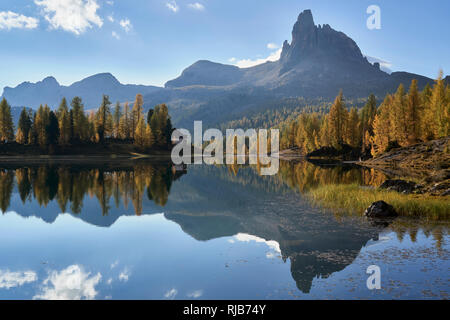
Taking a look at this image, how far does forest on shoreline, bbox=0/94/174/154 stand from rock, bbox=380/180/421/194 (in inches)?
3943

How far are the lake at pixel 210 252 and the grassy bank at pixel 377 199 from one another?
1786 mm

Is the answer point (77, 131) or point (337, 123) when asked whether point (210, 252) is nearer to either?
point (337, 123)

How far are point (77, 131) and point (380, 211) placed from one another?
116 metres

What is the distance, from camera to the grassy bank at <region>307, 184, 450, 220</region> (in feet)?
75.4

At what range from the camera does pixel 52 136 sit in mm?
111312

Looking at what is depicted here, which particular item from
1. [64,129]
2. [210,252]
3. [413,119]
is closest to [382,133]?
[413,119]

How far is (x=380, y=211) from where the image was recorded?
23.2 metres

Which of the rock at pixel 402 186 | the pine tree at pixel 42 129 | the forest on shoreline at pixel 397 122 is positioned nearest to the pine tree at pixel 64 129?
the pine tree at pixel 42 129

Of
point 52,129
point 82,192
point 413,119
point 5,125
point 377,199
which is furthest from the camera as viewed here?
point 5,125

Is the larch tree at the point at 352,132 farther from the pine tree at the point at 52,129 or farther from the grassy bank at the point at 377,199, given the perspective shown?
the pine tree at the point at 52,129

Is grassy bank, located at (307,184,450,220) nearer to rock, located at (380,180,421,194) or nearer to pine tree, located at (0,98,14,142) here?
rock, located at (380,180,421,194)

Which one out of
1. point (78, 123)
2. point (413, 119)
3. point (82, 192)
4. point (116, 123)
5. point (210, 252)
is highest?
point (116, 123)

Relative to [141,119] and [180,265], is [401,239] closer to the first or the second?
[180,265]
